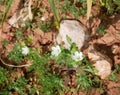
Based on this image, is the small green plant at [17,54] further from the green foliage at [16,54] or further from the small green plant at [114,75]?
the small green plant at [114,75]

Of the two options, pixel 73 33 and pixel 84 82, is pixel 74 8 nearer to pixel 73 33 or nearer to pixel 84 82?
pixel 73 33

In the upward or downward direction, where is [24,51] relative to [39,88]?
upward

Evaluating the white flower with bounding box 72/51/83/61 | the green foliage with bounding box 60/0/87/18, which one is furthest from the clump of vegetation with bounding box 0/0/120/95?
the green foliage with bounding box 60/0/87/18

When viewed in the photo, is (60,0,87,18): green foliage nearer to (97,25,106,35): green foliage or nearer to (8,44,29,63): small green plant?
(97,25,106,35): green foliage

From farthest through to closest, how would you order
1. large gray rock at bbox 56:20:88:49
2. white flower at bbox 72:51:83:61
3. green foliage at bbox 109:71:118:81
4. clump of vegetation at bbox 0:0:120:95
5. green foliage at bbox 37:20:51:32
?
green foliage at bbox 37:20:51:32 < large gray rock at bbox 56:20:88:49 < green foliage at bbox 109:71:118:81 < clump of vegetation at bbox 0:0:120:95 < white flower at bbox 72:51:83:61

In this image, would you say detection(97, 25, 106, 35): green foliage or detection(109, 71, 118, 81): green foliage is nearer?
detection(109, 71, 118, 81): green foliage

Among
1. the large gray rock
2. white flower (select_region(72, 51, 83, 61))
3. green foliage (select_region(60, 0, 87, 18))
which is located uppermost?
green foliage (select_region(60, 0, 87, 18))

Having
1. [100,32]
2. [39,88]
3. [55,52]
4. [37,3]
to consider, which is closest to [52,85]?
[39,88]

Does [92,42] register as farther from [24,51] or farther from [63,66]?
[24,51]

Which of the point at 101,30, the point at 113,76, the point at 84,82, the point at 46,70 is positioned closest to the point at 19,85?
the point at 46,70
